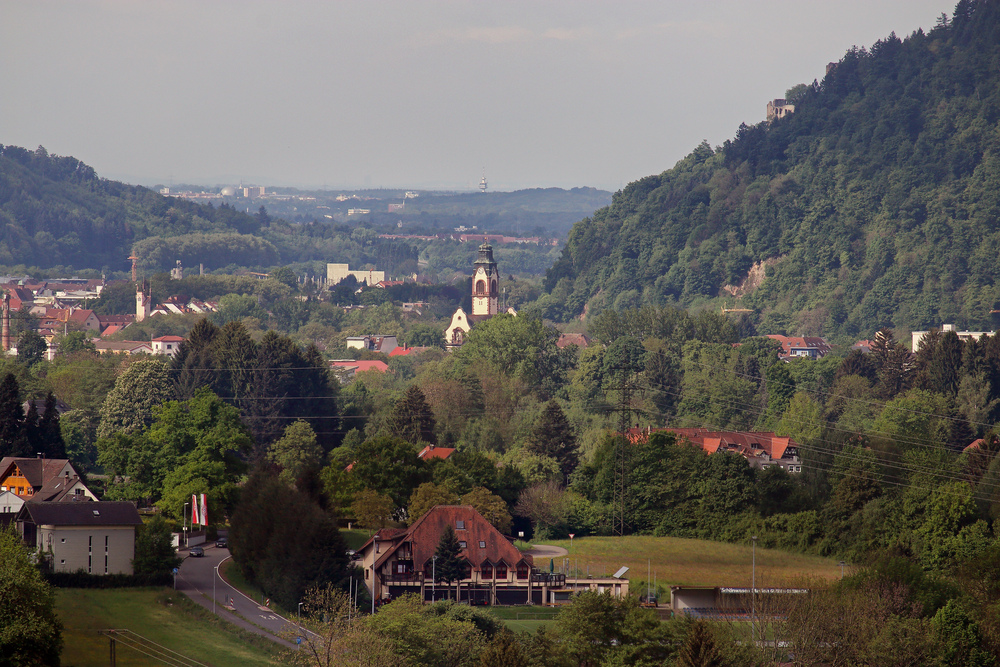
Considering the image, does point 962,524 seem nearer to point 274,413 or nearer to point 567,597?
point 567,597

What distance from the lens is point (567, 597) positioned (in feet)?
221

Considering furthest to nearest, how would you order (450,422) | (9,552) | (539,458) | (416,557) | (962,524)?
(450,422) → (539,458) → (962,524) → (416,557) → (9,552)

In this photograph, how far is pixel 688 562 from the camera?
7325 centimetres

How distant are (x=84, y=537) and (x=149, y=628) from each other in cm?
872

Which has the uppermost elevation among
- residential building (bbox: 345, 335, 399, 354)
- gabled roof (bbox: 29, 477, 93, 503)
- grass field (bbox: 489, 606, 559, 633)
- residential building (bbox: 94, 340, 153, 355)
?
gabled roof (bbox: 29, 477, 93, 503)

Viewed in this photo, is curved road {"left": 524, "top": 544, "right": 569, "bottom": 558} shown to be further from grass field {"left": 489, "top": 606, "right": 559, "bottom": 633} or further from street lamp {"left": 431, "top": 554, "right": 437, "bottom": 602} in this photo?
grass field {"left": 489, "top": 606, "right": 559, "bottom": 633}

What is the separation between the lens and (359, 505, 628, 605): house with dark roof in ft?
218

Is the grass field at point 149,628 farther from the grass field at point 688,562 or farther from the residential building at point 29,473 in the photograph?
the grass field at point 688,562

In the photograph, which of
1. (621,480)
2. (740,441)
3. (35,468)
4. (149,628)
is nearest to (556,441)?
(621,480)

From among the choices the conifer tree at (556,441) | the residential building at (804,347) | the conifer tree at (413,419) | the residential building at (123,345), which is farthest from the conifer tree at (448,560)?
the residential building at (804,347)

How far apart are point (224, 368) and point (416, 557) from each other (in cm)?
4702

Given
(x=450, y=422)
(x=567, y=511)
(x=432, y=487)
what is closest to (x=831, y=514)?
(x=567, y=511)

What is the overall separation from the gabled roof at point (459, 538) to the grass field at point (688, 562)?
254 centimetres

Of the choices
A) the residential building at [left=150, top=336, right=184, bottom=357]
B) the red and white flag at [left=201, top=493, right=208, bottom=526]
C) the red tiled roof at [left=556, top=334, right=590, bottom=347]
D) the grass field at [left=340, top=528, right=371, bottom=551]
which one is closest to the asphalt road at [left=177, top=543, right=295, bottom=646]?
the red and white flag at [left=201, top=493, right=208, bottom=526]
